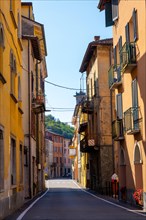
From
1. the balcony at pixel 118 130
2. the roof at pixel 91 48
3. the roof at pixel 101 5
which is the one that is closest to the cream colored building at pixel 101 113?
the roof at pixel 91 48

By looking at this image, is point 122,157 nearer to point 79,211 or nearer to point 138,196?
point 138,196

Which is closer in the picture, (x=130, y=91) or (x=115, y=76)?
(x=130, y=91)

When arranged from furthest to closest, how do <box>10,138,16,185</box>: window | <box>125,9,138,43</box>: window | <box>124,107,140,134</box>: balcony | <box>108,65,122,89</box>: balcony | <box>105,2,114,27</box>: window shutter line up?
<box>105,2,114,27</box>: window shutter
<box>108,65,122,89</box>: balcony
<box>125,9,138,43</box>: window
<box>124,107,140,134</box>: balcony
<box>10,138,16,185</box>: window

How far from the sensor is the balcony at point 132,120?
20.4 m

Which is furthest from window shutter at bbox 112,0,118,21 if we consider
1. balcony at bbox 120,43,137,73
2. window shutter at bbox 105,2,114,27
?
balcony at bbox 120,43,137,73

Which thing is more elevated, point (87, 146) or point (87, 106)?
point (87, 106)

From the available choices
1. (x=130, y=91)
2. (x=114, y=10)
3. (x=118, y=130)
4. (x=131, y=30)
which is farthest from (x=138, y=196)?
(x=114, y=10)

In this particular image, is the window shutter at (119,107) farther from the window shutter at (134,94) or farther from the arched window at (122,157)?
the window shutter at (134,94)

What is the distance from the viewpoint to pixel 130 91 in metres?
22.4

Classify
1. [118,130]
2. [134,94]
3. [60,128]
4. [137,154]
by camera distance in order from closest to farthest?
[134,94]
[137,154]
[118,130]
[60,128]

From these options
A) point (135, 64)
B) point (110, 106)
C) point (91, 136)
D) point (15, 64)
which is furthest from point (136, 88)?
point (91, 136)

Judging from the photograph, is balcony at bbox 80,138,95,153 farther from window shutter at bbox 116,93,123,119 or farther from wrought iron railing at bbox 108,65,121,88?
window shutter at bbox 116,93,123,119

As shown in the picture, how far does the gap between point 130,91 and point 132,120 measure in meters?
1.78

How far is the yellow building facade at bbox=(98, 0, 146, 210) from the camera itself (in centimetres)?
1977
